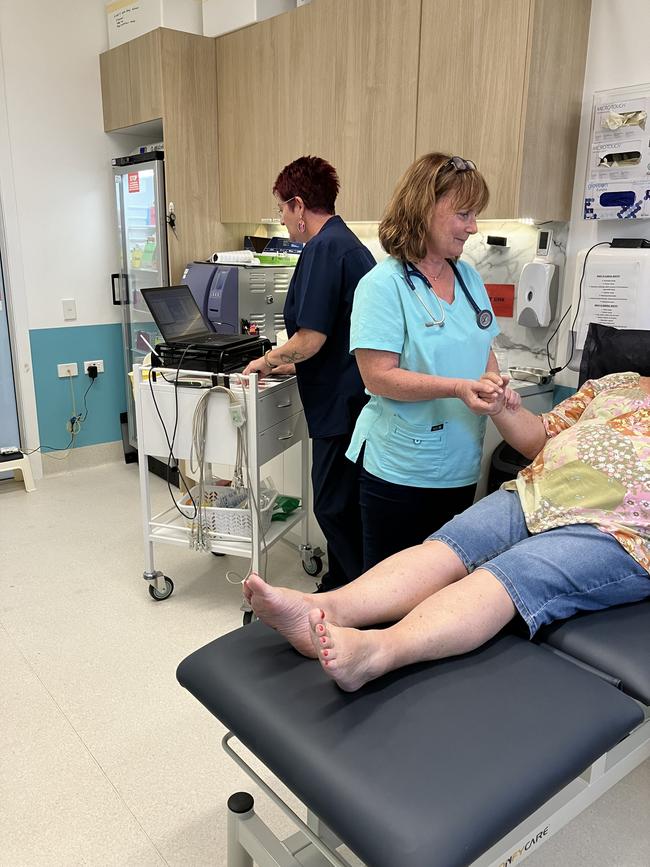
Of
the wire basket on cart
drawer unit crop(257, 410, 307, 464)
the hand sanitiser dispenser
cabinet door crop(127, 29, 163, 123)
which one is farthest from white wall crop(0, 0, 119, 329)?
the hand sanitiser dispenser

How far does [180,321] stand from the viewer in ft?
8.07

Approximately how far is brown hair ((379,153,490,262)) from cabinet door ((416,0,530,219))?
0.76 metres

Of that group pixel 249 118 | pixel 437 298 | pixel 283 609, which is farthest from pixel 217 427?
pixel 249 118

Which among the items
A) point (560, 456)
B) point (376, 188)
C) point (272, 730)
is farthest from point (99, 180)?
point (272, 730)

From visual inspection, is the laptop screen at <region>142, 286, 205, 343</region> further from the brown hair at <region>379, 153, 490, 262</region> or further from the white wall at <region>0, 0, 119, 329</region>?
the white wall at <region>0, 0, 119, 329</region>

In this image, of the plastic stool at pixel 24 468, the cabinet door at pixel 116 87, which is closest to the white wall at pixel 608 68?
the cabinet door at pixel 116 87

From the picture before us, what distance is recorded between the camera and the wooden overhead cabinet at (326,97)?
103 inches

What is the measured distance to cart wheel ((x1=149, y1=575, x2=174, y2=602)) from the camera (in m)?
2.51

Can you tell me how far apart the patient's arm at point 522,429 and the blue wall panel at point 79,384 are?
2783mm

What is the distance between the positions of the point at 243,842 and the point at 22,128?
343 cm

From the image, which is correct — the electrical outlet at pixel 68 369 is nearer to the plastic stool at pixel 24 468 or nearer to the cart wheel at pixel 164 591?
the plastic stool at pixel 24 468

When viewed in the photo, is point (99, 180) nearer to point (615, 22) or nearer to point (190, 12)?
point (190, 12)

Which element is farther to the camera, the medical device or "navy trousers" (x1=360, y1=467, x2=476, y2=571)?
the medical device

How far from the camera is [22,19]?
134 inches
